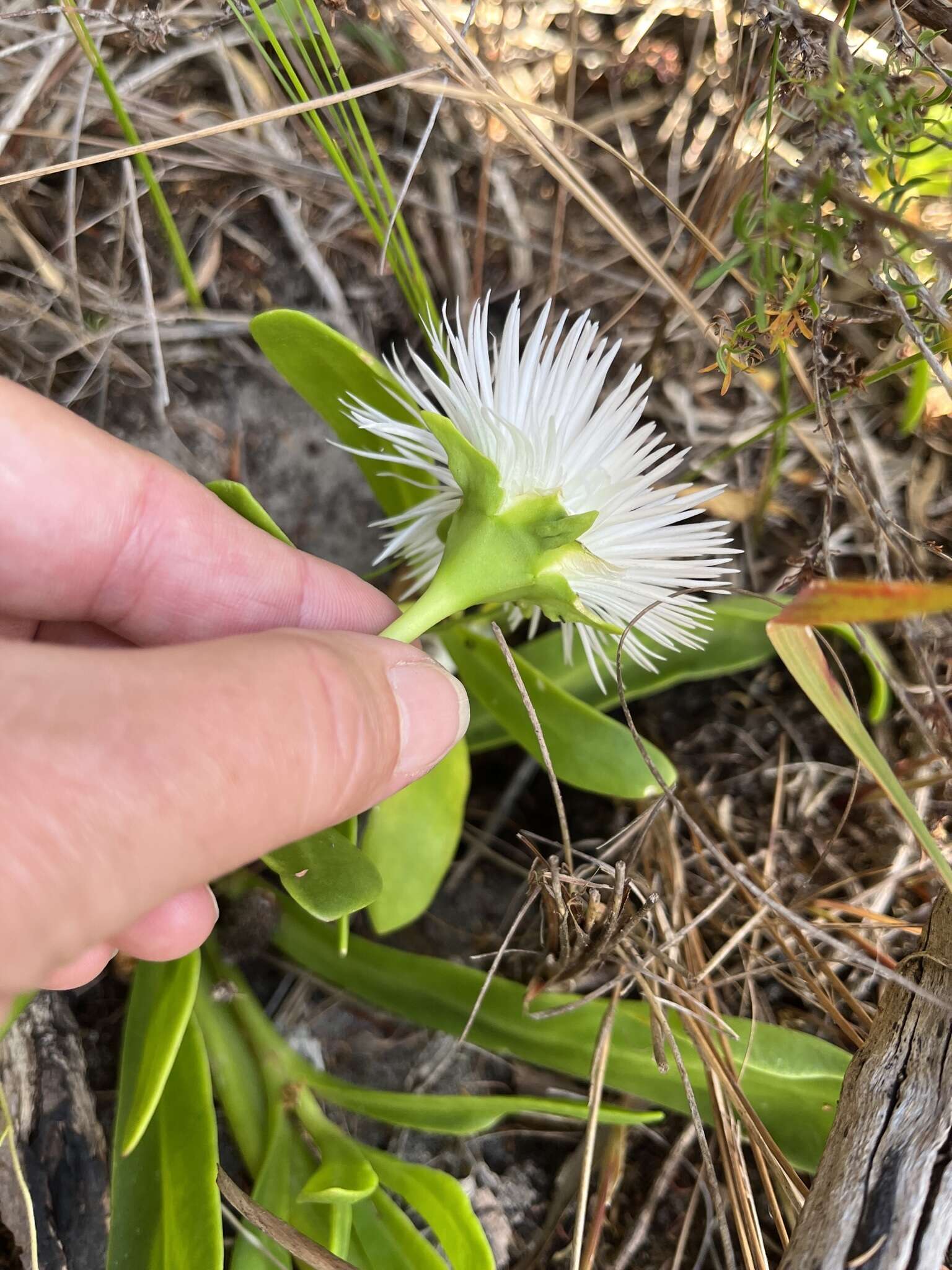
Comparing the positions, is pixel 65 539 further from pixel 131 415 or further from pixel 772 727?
pixel 772 727

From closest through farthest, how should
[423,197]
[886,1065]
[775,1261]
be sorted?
1. [886,1065]
2. [775,1261]
3. [423,197]

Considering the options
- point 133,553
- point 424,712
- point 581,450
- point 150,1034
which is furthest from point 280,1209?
point 581,450

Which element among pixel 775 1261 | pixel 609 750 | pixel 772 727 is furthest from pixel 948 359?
pixel 775 1261

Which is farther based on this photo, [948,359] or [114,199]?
[114,199]

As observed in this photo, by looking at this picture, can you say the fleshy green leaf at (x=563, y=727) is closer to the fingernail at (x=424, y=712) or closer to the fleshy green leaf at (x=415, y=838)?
the fleshy green leaf at (x=415, y=838)

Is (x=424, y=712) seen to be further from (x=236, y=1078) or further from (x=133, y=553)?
(x=236, y=1078)

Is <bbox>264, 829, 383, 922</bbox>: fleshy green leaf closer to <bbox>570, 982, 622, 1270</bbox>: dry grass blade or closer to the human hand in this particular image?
the human hand

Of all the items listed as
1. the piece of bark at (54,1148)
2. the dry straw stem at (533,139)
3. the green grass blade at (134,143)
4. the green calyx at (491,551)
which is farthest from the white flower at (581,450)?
the piece of bark at (54,1148)

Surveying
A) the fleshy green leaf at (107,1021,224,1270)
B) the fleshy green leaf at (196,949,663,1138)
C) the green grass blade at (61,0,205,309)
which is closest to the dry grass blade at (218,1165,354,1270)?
the fleshy green leaf at (107,1021,224,1270)
